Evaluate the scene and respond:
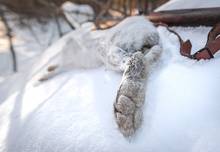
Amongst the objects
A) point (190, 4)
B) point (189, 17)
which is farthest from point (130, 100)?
point (190, 4)

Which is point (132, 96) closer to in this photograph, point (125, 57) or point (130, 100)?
point (130, 100)

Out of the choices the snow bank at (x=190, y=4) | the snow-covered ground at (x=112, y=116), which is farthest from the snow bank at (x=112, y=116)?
the snow bank at (x=190, y=4)

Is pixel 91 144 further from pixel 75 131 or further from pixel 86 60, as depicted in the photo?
pixel 86 60

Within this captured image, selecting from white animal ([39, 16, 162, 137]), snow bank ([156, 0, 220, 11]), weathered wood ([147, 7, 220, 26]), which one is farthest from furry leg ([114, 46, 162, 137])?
snow bank ([156, 0, 220, 11])

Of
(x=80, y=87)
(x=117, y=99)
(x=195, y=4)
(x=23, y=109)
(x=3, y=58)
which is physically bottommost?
(x=3, y=58)

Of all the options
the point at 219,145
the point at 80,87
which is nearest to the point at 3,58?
the point at 80,87

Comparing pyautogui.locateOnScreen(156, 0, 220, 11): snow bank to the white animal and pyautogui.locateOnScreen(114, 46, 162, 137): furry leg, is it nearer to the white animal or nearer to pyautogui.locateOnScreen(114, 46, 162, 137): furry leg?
the white animal

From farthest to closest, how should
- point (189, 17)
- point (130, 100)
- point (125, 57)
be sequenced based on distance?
point (189, 17) < point (125, 57) < point (130, 100)
